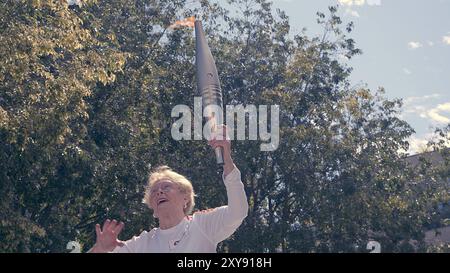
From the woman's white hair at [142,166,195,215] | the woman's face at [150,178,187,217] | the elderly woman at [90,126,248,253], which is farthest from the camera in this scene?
the woman's white hair at [142,166,195,215]

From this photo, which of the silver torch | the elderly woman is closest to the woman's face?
the elderly woman

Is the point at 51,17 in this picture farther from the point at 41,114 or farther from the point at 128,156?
the point at 128,156

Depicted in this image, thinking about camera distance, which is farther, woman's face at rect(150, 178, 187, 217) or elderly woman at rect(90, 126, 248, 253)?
woman's face at rect(150, 178, 187, 217)

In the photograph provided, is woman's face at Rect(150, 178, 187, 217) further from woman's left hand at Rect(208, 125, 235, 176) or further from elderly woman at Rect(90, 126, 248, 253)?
woman's left hand at Rect(208, 125, 235, 176)

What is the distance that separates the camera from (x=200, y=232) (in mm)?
4473

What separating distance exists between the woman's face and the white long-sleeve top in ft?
0.30

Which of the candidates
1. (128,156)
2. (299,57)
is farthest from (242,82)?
(128,156)

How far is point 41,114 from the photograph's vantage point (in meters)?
11.9

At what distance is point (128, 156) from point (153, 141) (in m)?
1.43

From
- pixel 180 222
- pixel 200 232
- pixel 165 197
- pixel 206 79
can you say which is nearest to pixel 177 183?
pixel 165 197

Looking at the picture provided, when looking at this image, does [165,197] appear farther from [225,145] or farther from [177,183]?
[225,145]

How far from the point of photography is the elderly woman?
4.38 metres

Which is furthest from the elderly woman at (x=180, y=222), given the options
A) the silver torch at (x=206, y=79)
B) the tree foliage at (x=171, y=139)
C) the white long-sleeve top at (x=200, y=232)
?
the tree foliage at (x=171, y=139)

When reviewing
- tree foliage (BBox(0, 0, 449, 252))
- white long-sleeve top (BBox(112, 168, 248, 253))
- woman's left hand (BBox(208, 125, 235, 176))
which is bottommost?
white long-sleeve top (BBox(112, 168, 248, 253))
